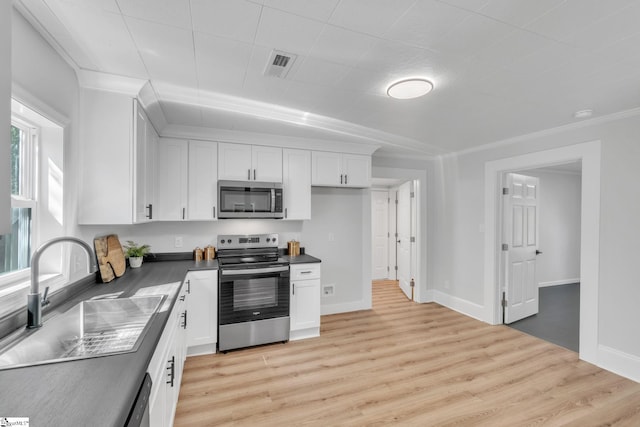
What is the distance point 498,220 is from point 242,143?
3.41 meters

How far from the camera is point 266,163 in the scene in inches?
137

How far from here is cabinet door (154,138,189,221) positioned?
3.12 m

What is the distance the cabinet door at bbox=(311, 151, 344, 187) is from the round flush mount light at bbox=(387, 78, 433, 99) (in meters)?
1.49

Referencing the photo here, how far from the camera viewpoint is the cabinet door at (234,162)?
A: 10.9 feet

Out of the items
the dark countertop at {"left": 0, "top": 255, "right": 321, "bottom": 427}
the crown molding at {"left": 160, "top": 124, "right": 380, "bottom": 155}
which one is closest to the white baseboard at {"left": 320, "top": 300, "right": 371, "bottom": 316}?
the crown molding at {"left": 160, "top": 124, "right": 380, "bottom": 155}

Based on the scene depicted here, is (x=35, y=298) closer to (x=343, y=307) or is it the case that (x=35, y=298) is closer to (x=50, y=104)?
(x=50, y=104)

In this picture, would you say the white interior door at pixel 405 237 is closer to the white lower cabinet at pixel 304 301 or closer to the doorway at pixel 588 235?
the doorway at pixel 588 235

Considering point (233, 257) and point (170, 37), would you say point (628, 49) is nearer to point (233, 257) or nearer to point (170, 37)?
point (170, 37)

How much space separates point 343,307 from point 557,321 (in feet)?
9.57

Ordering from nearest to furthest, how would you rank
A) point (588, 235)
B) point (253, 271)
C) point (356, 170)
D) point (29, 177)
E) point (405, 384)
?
1. point (29, 177)
2. point (405, 384)
3. point (588, 235)
4. point (253, 271)
5. point (356, 170)

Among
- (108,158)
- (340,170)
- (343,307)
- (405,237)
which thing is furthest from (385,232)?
(108,158)

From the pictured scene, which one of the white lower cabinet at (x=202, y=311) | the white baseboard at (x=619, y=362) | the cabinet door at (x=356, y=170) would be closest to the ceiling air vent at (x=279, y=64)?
the cabinet door at (x=356, y=170)

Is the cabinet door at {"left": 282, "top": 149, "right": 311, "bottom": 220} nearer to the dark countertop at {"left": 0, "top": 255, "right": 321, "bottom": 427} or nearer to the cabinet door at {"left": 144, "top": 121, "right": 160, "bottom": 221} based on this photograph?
the cabinet door at {"left": 144, "top": 121, "right": 160, "bottom": 221}

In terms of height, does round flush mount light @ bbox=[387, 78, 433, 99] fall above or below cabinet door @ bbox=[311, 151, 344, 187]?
above
